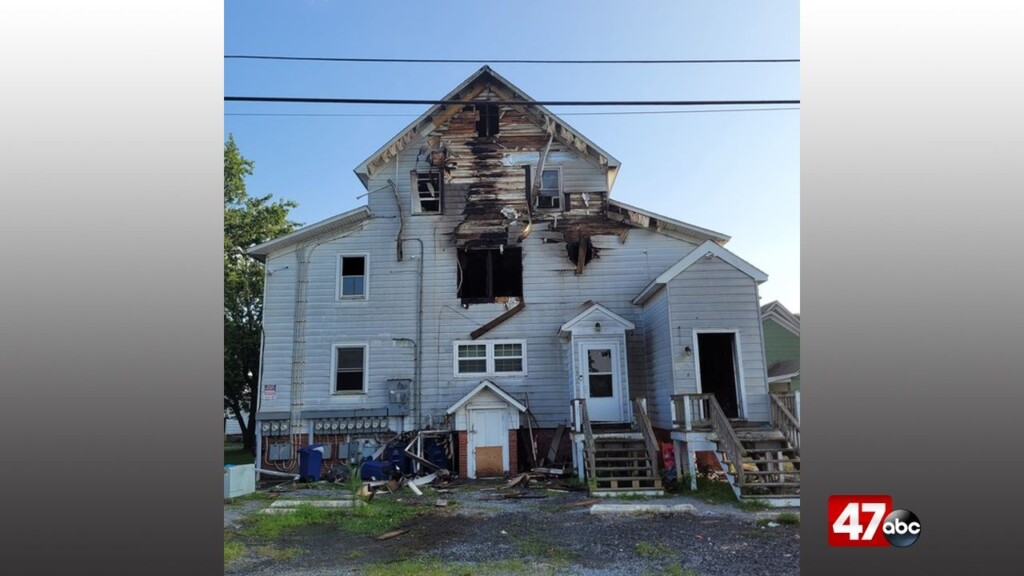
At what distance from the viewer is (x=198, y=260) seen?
4023 millimetres

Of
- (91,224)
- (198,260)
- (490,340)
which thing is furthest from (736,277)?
(91,224)

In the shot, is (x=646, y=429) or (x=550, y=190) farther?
(x=646, y=429)

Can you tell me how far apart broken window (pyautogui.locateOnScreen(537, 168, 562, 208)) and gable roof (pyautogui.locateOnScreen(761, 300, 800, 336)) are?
2526mm

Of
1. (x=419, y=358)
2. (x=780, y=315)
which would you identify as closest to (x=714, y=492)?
(x=780, y=315)

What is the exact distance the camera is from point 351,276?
19.0 ft

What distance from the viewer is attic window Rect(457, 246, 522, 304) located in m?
5.90

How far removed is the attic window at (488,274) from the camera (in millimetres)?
5898

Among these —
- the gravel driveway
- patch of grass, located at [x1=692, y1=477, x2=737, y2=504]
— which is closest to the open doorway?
patch of grass, located at [x1=692, y1=477, x2=737, y2=504]

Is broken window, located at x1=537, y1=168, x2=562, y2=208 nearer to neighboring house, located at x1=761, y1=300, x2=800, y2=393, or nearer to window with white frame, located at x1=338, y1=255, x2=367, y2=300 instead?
window with white frame, located at x1=338, y1=255, x2=367, y2=300

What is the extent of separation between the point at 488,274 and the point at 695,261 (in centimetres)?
239

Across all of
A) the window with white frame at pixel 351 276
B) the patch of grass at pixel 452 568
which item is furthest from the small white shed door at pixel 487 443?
the patch of grass at pixel 452 568

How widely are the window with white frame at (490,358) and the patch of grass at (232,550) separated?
230cm

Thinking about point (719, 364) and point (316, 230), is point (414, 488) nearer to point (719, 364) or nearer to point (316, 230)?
point (316, 230)

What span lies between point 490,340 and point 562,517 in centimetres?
178
